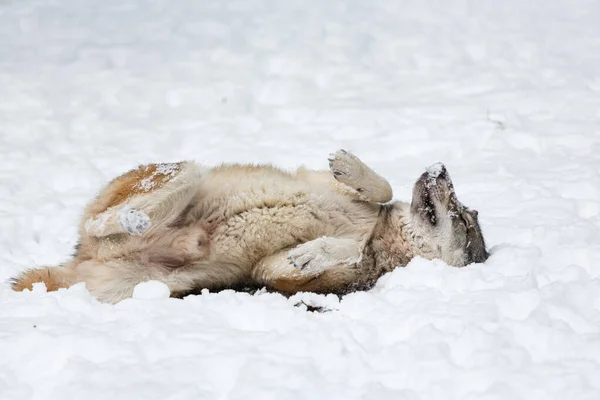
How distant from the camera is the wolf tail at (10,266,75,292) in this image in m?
4.71

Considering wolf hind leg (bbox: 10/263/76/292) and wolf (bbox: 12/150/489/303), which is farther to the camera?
wolf (bbox: 12/150/489/303)

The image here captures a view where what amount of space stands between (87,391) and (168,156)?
4531mm

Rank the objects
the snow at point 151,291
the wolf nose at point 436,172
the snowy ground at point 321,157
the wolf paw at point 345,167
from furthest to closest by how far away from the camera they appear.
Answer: the wolf paw at point 345,167, the wolf nose at point 436,172, the snow at point 151,291, the snowy ground at point 321,157

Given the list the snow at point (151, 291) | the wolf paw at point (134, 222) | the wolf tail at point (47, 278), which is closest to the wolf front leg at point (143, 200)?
the wolf paw at point (134, 222)

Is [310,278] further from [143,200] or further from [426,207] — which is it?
[143,200]

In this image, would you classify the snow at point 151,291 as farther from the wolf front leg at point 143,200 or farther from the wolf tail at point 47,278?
the wolf tail at point 47,278

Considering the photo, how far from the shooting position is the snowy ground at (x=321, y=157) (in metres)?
3.42

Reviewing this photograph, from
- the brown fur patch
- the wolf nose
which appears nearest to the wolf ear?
the wolf nose

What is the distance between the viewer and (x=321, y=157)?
24.1ft

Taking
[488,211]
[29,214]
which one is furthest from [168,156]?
[488,211]

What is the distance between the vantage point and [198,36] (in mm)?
10328

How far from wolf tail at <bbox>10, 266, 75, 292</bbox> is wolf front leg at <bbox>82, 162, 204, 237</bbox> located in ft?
1.00

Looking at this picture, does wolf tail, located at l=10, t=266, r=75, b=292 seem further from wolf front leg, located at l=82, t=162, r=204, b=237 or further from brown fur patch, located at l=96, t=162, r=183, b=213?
brown fur patch, located at l=96, t=162, r=183, b=213

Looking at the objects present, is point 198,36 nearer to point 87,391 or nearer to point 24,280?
point 24,280
